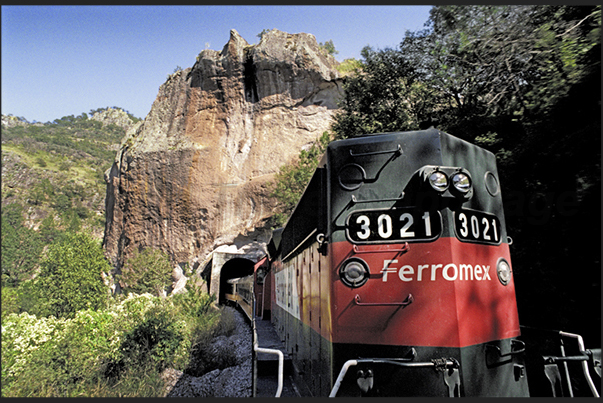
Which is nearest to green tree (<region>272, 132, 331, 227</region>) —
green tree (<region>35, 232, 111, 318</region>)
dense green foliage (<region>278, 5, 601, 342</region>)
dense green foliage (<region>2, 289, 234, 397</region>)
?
dense green foliage (<region>278, 5, 601, 342</region>)

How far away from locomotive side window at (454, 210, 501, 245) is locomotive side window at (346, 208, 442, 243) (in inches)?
9.3

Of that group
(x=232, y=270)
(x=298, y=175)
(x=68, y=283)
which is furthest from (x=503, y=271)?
(x=232, y=270)

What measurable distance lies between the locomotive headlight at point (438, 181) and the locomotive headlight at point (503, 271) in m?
1.10

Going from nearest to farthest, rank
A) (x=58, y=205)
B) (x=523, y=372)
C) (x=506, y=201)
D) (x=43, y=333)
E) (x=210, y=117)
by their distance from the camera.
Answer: (x=523, y=372), (x=506, y=201), (x=43, y=333), (x=210, y=117), (x=58, y=205)

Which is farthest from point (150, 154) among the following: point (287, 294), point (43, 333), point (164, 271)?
point (287, 294)

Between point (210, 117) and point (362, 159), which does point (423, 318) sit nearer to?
point (362, 159)

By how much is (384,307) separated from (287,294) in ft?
12.6

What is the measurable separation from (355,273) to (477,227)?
132 cm

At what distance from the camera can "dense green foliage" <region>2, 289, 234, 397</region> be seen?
7402mm

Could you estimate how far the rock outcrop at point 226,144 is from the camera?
29.4 m

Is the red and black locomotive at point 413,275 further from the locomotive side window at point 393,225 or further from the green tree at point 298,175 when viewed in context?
the green tree at point 298,175

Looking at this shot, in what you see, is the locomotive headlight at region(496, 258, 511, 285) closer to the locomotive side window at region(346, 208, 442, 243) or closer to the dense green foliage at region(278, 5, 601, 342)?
the locomotive side window at region(346, 208, 442, 243)

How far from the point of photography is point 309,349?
14.3 ft

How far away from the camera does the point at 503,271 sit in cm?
353
